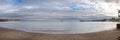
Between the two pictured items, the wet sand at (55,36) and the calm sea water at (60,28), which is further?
the calm sea water at (60,28)

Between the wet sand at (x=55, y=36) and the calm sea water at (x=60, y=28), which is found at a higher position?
the wet sand at (x=55, y=36)

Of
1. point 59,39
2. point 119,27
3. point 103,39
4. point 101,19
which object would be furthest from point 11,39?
point 101,19

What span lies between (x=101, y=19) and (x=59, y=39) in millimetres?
54830

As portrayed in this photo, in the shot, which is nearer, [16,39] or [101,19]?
[16,39]

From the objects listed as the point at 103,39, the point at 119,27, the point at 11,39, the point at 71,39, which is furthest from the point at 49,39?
the point at 119,27

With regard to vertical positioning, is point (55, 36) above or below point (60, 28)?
above

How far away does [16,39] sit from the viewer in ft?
42.5

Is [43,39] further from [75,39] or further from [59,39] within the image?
[75,39]

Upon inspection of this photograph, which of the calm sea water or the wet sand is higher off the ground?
the wet sand

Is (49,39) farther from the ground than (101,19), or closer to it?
farther from the ground

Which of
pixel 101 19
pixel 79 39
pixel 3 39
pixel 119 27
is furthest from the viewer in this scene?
pixel 101 19

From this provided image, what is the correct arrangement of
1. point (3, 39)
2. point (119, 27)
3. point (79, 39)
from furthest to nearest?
point (119, 27), point (79, 39), point (3, 39)

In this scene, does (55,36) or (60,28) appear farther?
(60,28)

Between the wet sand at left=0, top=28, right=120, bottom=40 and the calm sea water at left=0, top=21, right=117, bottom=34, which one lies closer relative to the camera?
the wet sand at left=0, top=28, right=120, bottom=40
